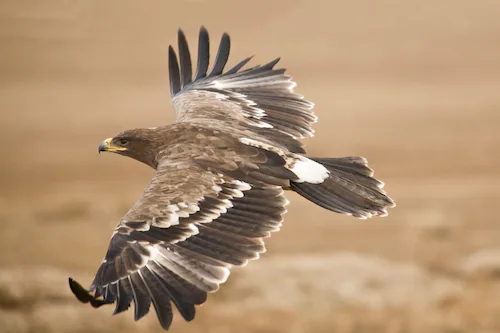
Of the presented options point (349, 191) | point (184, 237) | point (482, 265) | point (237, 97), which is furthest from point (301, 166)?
point (482, 265)

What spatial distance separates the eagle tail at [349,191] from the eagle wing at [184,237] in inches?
17.8

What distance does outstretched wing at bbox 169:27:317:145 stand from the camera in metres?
7.70

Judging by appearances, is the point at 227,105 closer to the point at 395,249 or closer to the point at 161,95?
the point at 395,249

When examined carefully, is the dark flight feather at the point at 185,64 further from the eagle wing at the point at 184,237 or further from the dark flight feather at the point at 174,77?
the eagle wing at the point at 184,237

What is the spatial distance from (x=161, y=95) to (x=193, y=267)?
36.3 ft

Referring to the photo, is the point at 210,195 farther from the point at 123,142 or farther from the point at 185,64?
the point at 185,64

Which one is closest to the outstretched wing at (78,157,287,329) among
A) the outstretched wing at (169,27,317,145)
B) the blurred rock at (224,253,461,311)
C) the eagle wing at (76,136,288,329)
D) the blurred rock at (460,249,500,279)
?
the eagle wing at (76,136,288,329)

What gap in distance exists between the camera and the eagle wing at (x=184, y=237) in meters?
5.79

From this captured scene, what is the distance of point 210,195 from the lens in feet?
20.7

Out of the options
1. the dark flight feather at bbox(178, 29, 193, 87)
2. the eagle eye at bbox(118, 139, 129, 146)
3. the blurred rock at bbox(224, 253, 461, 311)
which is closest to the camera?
the eagle eye at bbox(118, 139, 129, 146)

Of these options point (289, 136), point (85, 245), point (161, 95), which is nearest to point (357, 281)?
point (289, 136)

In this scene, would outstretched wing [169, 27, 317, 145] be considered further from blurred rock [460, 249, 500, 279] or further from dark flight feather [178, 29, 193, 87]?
blurred rock [460, 249, 500, 279]

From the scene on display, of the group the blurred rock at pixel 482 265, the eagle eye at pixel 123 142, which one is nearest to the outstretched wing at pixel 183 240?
the eagle eye at pixel 123 142

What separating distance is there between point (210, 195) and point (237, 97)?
1.96 meters
